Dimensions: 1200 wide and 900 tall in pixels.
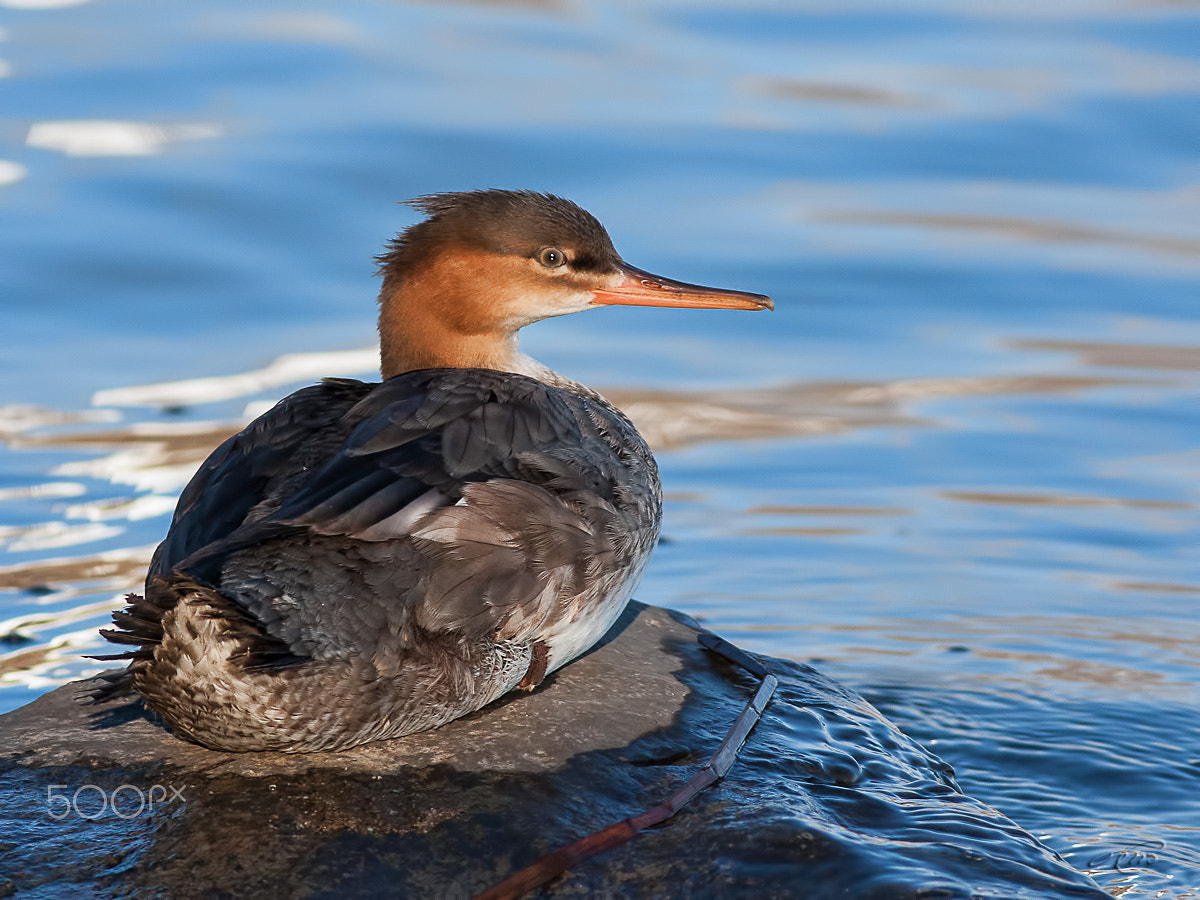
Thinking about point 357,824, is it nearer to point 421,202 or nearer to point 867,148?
point 421,202

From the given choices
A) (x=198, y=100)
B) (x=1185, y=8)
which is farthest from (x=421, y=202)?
(x=1185, y=8)

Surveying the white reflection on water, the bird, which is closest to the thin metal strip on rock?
the bird

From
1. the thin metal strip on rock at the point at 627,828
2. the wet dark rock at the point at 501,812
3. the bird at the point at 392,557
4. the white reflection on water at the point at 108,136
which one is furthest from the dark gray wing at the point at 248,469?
the white reflection on water at the point at 108,136

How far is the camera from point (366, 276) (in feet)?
28.8

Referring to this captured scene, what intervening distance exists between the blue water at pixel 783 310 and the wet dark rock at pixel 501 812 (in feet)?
2.90

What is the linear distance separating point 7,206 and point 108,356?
5.79 ft

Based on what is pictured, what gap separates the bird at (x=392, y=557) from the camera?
3652mm

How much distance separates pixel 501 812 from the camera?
144 inches

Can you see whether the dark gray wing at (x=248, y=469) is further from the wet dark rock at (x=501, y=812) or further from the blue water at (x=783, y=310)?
the blue water at (x=783, y=310)

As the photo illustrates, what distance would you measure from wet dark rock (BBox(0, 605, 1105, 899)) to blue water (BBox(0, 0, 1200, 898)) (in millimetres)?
884

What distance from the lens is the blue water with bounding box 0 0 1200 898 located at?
19.3ft

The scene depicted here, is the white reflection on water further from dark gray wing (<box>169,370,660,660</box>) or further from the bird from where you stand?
dark gray wing (<box>169,370,660,660</box>)

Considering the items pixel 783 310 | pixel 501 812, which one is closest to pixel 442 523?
pixel 501 812

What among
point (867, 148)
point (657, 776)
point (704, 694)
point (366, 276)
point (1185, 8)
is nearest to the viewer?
point (657, 776)
